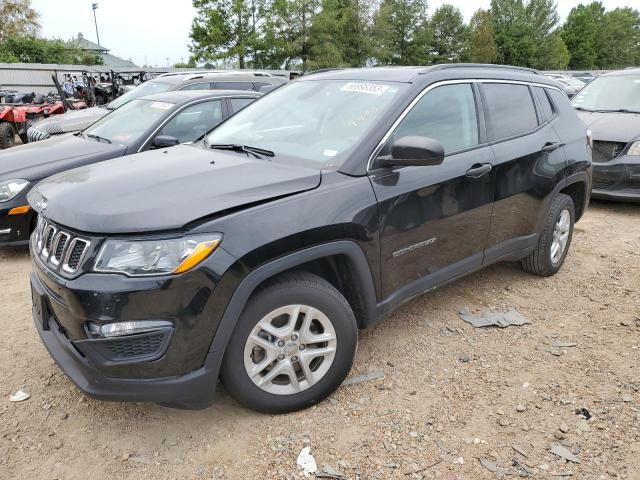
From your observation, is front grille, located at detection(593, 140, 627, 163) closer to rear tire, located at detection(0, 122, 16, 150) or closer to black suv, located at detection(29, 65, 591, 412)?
black suv, located at detection(29, 65, 591, 412)

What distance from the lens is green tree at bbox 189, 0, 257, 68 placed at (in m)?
34.8

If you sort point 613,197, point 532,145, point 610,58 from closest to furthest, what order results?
1. point 532,145
2. point 613,197
3. point 610,58

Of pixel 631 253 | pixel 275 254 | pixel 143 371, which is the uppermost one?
pixel 275 254

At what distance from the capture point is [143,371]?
2.24 metres

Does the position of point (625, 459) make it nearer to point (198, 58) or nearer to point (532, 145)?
point (532, 145)

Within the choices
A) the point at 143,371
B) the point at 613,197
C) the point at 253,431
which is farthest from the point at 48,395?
the point at 613,197

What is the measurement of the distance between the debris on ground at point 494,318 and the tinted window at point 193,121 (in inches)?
133

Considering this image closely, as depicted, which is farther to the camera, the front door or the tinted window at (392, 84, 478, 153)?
the tinted window at (392, 84, 478, 153)

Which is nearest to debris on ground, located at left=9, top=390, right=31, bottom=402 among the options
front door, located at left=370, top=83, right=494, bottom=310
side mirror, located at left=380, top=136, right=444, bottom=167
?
front door, located at left=370, top=83, right=494, bottom=310

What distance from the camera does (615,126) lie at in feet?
22.6

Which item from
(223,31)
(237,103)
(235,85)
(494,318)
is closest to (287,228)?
(494,318)

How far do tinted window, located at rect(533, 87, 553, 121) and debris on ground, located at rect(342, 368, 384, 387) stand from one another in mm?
2486

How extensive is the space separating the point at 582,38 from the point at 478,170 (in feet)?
275

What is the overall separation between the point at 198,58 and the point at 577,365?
37313 mm
